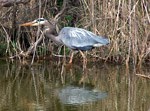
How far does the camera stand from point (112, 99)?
6430 millimetres

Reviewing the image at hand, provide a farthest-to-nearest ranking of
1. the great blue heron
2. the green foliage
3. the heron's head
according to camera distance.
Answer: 1. the green foliage
2. the heron's head
3. the great blue heron

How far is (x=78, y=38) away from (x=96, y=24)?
0.60 metres

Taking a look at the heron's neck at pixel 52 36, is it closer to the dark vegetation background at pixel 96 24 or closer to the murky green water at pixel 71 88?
the dark vegetation background at pixel 96 24

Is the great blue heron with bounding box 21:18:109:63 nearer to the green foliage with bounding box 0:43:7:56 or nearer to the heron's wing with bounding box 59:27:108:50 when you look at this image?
the heron's wing with bounding box 59:27:108:50

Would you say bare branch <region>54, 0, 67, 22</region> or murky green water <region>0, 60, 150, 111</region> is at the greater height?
bare branch <region>54, 0, 67, 22</region>

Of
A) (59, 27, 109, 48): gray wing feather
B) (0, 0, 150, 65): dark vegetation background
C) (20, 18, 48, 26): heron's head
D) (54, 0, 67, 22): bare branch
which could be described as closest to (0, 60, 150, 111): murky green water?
(0, 0, 150, 65): dark vegetation background

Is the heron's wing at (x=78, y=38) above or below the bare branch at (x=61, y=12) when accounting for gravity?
below

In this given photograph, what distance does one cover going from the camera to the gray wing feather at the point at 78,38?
346 inches

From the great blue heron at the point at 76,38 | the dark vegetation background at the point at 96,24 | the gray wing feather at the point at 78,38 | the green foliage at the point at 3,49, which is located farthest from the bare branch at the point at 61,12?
the green foliage at the point at 3,49

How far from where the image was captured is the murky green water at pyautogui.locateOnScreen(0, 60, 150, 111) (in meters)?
6.17

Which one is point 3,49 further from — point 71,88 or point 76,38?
point 71,88

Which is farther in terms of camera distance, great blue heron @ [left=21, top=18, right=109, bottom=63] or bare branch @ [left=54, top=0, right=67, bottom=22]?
bare branch @ [left=54, top=0, right=67, bottom=22]

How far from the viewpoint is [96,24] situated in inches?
371

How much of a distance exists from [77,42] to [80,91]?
2004 millimetres
